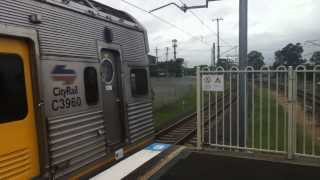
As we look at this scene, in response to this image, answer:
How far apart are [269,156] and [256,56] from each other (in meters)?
98.7

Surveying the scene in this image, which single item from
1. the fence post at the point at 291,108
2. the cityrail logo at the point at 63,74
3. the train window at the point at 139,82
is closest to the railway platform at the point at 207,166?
the fence post at the point at 291,108

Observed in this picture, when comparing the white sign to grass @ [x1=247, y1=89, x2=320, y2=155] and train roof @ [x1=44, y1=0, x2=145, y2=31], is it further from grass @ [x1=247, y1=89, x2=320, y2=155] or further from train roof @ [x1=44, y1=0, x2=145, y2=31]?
train roof @ [x1=44, y1=0, x2=145, y2=31]

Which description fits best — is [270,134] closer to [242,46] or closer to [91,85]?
[242,46]

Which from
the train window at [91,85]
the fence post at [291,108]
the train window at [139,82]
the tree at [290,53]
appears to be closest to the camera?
the train window at [91,85]

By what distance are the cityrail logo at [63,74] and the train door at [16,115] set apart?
0.49 meters

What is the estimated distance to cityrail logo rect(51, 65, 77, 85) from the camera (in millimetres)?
5645

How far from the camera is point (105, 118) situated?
7.12 metres

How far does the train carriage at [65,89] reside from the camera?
4906 millimetres

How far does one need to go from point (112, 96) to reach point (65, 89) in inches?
65.2

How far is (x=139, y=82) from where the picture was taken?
8.66 meters

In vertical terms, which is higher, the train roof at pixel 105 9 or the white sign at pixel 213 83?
the train roof at pixel 105 9

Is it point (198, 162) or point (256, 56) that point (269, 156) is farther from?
point (256, 56)

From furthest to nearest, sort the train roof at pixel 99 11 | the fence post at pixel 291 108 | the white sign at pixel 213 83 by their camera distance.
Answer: the white sign at pixel 213 83, the fence post at pixel 291 108, the train roof at pixel 99 11

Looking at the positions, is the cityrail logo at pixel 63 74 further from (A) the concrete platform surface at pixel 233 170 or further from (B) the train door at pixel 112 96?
(A) the concrete platform surface at pixel 233 170
